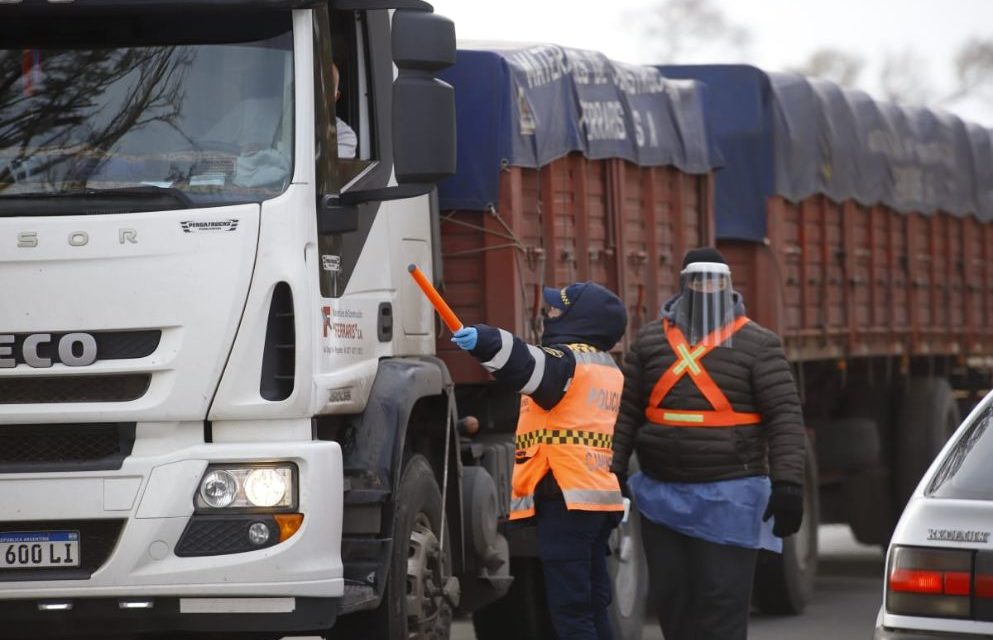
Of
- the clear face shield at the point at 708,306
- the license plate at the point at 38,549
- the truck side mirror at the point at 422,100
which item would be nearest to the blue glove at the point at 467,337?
the truck side mirror at the point at 422,100

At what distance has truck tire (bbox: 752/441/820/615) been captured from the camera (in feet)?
41.8

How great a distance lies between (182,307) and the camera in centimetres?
680

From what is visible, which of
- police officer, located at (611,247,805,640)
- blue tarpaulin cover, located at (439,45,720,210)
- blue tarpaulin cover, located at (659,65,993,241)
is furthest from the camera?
blue tarpaulin cover, located at (659,65,993,241)

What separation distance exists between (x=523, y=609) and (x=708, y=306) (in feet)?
9.41

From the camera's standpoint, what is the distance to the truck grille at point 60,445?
684cm

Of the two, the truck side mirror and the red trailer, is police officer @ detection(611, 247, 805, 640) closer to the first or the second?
the truck side mirror

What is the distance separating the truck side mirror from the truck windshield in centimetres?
39

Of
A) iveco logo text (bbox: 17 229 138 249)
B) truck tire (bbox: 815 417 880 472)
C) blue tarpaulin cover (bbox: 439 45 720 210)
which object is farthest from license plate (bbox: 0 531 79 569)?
truck tire (bbox: 815 417 880 472)

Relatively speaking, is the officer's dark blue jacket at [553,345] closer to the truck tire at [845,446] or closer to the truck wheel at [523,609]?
the truck wheel at [523,609]

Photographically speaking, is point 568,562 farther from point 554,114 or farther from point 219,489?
point 554,114

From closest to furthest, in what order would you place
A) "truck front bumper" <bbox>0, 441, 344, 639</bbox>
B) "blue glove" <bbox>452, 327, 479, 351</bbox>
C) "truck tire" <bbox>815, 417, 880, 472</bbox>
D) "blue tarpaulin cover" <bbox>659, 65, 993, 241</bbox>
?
1. "truck front bumper" <bbox>0, 441, 344, 639</bbox>
2. "blue glove" <bbox>452, 327, 479, 351</bbox>
3. "blue tarpaulin cover" <bbox>659, 65, 993, 241</bbox>
4. "truck tire" <bbox>815, 417, 880, 472</bbox>

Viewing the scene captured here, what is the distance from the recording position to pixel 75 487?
678cm

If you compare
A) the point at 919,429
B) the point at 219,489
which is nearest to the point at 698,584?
the point at 219,489

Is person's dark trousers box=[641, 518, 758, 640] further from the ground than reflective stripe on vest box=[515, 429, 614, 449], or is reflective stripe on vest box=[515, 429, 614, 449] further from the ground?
reflective stripe on vest box=[515, 429, 614, 449]
